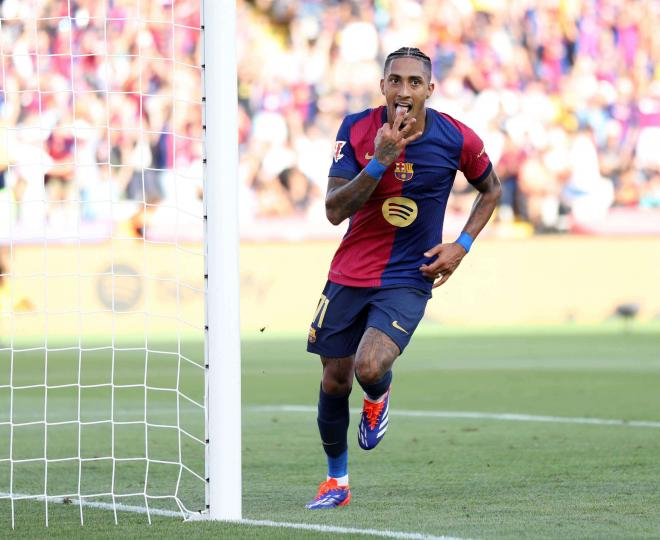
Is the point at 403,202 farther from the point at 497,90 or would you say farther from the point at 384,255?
the point at 497,90

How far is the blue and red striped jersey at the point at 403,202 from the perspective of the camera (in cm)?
560

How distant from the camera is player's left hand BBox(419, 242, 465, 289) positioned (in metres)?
5.63

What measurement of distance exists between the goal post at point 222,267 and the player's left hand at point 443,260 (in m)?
1.08

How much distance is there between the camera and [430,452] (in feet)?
24.6

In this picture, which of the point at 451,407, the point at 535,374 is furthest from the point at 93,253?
the point at 451,407

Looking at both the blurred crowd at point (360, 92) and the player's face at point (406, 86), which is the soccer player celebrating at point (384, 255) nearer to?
the player's face at point (406, 86)

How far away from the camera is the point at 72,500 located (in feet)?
18.5

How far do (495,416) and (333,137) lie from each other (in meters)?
12.7

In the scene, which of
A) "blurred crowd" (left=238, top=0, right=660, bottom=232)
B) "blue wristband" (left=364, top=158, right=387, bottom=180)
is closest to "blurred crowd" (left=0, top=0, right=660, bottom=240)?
"blurred crowd" (left=238, top=0, right=660, bottom=232)

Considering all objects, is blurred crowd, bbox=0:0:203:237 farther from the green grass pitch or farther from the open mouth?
the open mouth

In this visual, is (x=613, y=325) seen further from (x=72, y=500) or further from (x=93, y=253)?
(x=72, y=500)

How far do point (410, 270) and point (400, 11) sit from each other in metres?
18.0

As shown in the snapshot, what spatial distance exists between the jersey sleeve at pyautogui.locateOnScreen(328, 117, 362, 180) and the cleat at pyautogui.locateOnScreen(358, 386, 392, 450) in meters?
1.01

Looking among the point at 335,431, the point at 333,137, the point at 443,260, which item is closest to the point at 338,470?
the point at 335,431
